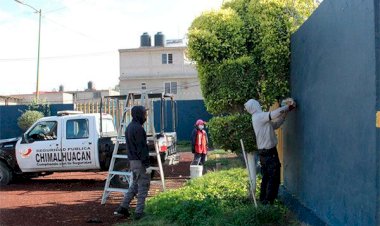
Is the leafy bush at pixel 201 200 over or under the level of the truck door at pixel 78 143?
under

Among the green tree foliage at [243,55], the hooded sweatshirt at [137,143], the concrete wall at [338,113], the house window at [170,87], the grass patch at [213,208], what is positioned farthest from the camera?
the house window at [170,87]

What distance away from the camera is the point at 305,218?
636cm

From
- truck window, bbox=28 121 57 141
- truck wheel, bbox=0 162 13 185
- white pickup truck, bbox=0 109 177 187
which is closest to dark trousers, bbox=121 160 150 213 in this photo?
white pickup truck, bbox=0 109 177 187

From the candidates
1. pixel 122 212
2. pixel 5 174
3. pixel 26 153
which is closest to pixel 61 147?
pixel 26 153

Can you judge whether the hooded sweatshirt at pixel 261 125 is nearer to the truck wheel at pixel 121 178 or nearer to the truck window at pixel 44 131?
the truck wheel at pixel 121 178

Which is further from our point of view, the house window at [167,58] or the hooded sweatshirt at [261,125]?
the house window at [167,58]

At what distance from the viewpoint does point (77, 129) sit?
12.4 metres

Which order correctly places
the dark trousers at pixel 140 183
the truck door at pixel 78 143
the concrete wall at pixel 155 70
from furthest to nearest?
the concrete wall at pixel 155 70
the truck door at pixel 78 143
the dark trousers at pixel 140 183

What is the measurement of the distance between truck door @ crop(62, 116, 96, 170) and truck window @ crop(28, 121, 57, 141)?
35 cm

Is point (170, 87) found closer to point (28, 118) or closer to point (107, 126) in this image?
point (28, 118)

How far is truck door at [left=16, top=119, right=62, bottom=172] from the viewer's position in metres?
12.4

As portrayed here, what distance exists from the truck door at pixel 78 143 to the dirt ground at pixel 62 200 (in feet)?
2.09

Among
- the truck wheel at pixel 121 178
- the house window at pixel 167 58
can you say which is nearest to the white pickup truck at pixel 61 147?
the truck wheel at pixel 121 178

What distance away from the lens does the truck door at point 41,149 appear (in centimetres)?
1235
